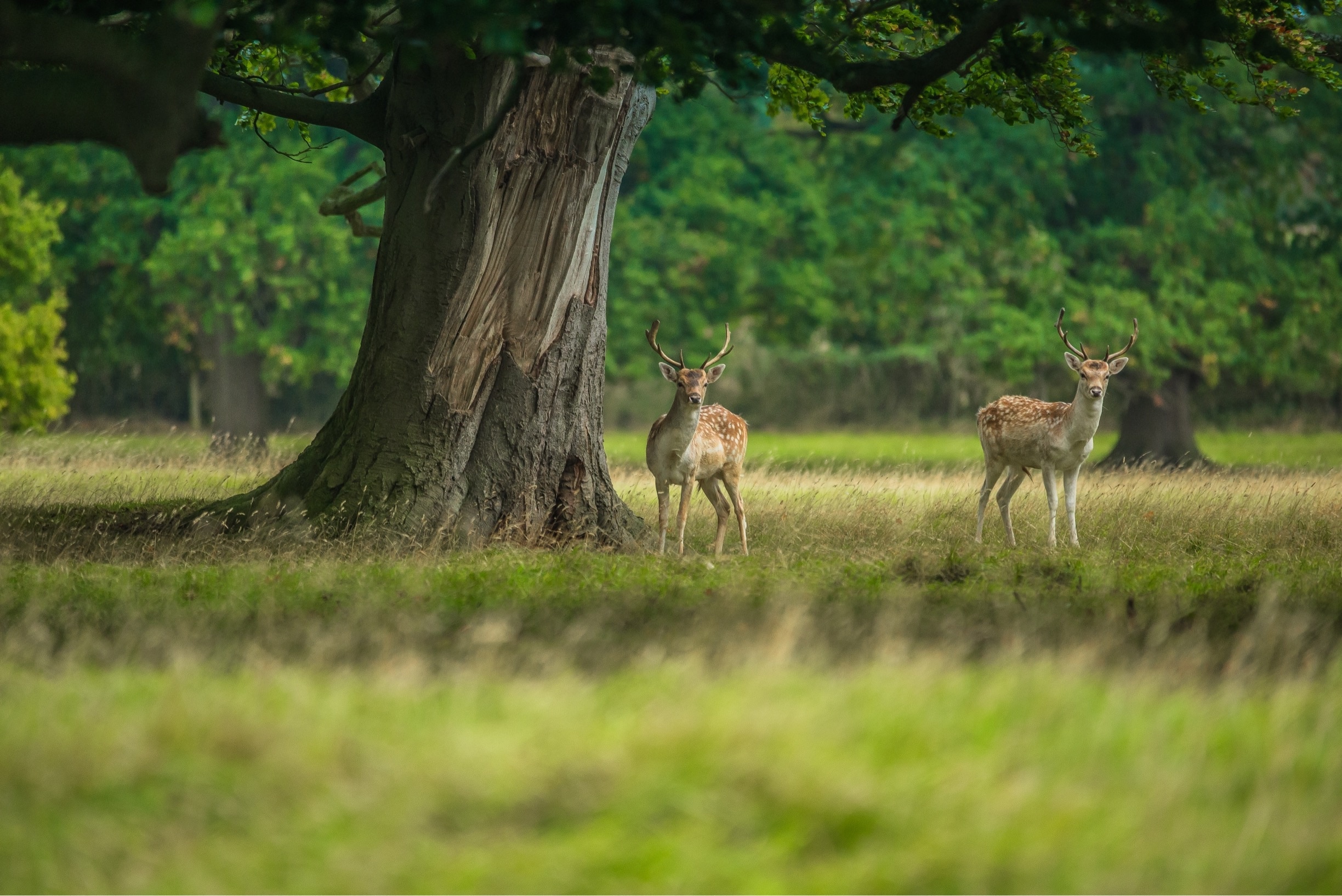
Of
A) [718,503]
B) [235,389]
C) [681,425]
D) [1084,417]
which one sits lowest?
[235,389]

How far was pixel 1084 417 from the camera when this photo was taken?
10797mm

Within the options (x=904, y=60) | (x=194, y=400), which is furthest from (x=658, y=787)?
(x=194, y=400)

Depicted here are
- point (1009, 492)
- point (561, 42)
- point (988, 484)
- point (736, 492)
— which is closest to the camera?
point (561, 42)

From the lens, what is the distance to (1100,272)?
20.6 m

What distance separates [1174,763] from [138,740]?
119 inches

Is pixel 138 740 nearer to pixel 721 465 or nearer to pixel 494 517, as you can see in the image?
pixel 494 517

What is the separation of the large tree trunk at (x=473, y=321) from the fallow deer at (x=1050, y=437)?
12.1 feet

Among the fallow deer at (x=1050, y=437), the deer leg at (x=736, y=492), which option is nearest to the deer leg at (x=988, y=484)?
the fallow deer at (x=1050, y=437)

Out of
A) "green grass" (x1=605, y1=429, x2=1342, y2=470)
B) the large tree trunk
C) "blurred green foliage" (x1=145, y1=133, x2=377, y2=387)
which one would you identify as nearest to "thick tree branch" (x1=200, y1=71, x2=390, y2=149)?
the large tree trunk

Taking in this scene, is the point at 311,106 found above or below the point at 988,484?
above

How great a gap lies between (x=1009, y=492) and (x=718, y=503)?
2.65 metres

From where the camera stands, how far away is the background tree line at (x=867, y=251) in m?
20.3

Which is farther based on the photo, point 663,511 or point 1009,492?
point 1009,492

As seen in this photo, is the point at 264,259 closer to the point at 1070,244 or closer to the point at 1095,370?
the point at 1070,244
